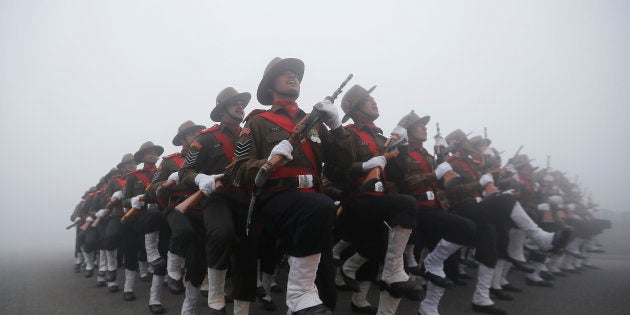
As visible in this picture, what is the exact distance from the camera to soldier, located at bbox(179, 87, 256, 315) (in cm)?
347

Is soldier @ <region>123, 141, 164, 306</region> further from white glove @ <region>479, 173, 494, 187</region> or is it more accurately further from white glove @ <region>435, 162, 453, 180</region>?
white glove @ <region>479, 173, 494, 187</region>

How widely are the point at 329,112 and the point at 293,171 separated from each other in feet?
2.01

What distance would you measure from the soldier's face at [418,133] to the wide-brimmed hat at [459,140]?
757 millimetres

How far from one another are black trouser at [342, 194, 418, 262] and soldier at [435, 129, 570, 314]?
1.44m

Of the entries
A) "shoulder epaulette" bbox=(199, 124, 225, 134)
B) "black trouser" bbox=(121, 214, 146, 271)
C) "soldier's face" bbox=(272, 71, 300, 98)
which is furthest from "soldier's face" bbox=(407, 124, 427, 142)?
"black trouser" bbox=(121, 214, 146, 271)

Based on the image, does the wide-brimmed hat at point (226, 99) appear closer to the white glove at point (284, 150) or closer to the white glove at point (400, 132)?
the white glove at point (400, 132)

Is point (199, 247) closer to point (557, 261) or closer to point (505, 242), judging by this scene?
point (505, 242)

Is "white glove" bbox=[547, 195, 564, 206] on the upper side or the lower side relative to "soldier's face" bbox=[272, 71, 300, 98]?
lower

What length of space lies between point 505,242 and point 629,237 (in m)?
18.7

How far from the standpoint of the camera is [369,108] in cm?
475

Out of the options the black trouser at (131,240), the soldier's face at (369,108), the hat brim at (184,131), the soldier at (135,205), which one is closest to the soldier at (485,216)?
the soldier's face at (369,108)

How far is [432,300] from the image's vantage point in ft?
15.0

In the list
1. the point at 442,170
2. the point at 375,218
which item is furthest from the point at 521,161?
the point at 375,218

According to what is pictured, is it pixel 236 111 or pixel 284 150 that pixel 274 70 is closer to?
pixel 284 150
